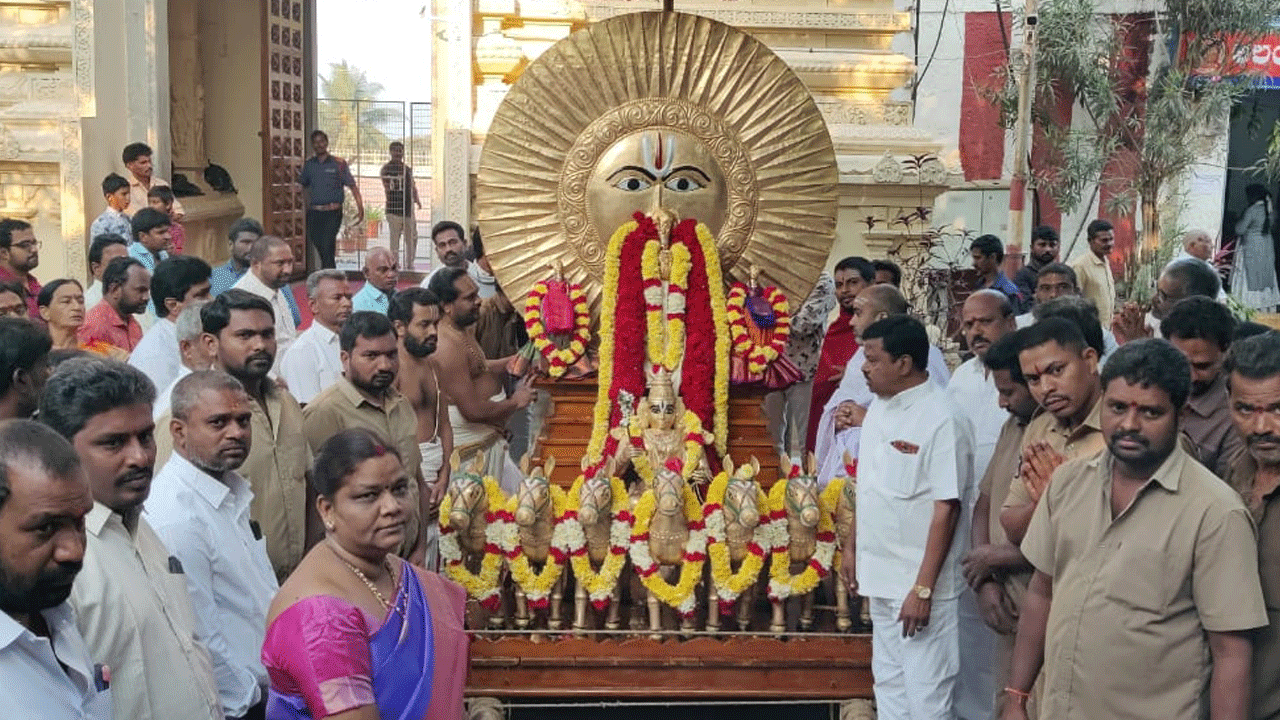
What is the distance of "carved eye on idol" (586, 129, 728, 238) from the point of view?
6574 mm

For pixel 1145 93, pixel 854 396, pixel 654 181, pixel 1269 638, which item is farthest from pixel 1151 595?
pixel 1145 93

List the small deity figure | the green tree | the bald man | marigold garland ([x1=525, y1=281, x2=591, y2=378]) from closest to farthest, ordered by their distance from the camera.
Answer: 1. the small deity figure
2. marigold garland ([x1=525, y1=281, x2=591, y2=378])
3. the bald man
4. the green tree

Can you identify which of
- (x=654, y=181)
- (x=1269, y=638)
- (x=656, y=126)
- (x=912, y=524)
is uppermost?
(x=656, y=126)

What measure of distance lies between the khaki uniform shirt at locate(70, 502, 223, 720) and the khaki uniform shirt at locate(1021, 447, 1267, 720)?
187 centimetres

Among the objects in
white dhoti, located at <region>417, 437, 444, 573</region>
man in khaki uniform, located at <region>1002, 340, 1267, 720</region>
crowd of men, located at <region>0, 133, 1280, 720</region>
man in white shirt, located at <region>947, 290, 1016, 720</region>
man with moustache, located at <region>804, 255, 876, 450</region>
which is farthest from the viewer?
man with moustache, located at <region>804, 255, 876, 450</region>

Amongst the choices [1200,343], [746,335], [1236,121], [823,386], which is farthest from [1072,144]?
[1200,343]

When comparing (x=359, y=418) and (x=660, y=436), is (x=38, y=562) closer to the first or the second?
(x=359, y=418)

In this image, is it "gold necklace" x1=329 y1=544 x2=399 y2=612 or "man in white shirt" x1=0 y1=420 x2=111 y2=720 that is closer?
"man in white shirt" x1=0 y1=420 x2=111 y2=720

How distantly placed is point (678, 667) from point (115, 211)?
5677mm

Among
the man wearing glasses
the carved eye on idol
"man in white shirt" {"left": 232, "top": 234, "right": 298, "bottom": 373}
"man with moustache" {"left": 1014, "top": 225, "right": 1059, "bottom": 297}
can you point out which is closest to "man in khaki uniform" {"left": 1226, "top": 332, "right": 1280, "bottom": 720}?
the carved eye on idol

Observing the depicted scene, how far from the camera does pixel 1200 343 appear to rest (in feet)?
14.2

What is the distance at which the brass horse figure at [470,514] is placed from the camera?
524cm

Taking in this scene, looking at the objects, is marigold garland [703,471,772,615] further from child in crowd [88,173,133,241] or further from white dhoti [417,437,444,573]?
child in crowd [88,173,133,241]

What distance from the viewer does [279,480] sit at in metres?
4.46
